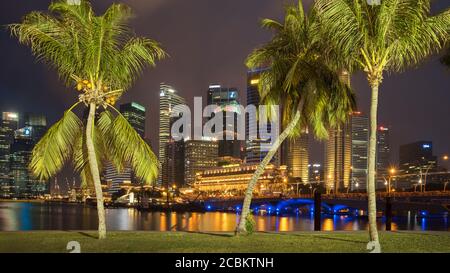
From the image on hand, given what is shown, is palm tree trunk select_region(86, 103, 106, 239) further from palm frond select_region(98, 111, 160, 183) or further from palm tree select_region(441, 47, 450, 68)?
palm tree select_region(441, 47, 450, 68)

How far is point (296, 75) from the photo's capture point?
19.0 m

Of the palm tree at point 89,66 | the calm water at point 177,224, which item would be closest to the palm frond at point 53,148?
the palm tree at point 89,66

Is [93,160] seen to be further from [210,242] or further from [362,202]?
[362,202]

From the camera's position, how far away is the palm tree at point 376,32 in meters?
15.5

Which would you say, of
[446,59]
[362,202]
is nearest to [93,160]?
[446,59]

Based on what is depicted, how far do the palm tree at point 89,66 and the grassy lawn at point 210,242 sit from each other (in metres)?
1.54

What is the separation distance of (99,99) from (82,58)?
1.42 m

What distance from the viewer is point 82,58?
55.0 feet

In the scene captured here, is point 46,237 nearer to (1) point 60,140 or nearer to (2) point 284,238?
(1) point 60,140

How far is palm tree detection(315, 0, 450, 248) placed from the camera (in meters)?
15.5

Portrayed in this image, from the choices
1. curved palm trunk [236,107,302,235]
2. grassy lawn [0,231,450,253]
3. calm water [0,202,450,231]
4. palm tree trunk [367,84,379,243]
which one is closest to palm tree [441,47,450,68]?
curved palm trunk [236,107,302,235]

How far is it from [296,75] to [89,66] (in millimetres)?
7329

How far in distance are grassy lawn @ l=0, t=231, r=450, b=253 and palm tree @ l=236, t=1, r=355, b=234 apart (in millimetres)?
2128

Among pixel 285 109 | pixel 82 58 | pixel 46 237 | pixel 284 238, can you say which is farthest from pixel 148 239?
pixel 285 109
